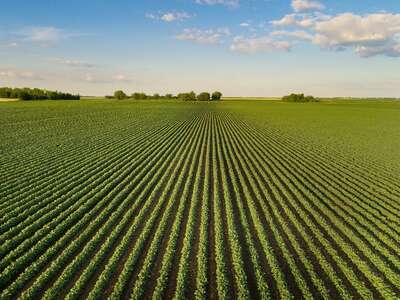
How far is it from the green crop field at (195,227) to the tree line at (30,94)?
84001mm

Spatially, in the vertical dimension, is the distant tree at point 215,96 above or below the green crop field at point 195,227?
above

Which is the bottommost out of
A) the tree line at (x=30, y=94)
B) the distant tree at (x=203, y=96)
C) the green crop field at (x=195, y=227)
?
the green crop field at (x=195, y=227)

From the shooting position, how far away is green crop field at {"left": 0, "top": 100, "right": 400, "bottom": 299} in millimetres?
6527

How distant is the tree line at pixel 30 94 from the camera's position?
87225 mm

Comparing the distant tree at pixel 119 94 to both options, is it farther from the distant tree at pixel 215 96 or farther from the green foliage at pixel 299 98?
the green foliage at pixel 299 98

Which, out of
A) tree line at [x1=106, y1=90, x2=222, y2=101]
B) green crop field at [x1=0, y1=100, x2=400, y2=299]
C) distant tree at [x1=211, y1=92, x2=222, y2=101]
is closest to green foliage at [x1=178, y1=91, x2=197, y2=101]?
tree line at [x1=106, y1=90, x2=222, y2=101]

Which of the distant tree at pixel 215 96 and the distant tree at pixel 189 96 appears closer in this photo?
the distant tree at pixel 189 96

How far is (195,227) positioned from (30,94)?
10175 centimetres

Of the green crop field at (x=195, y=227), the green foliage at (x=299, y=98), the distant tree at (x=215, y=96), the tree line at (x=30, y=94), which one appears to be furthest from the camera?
the distant tree at (x=215, y=96)

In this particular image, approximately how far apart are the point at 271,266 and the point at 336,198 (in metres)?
6.59

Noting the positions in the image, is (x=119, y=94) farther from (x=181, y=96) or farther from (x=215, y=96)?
(x=215, y=96)

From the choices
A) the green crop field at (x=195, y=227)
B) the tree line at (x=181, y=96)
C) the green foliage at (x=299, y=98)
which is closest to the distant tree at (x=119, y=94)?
the tree line at (x=181, y=96)

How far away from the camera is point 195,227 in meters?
9.20

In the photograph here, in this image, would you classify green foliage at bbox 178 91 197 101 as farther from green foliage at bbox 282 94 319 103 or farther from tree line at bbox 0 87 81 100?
tree line at bbox 0 87 81 100
